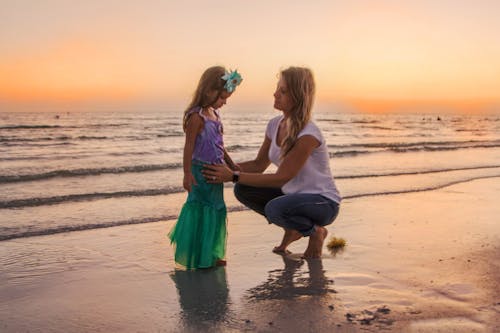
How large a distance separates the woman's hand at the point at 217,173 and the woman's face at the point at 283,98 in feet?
2.17

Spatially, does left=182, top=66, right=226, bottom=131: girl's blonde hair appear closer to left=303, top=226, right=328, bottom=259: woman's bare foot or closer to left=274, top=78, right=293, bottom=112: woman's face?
left=274, top=78, right=293, bottom=112: woman's face

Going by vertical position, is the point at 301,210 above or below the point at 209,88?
below

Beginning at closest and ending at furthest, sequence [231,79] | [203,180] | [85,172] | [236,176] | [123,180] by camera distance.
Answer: [231,79]
[236,176]
[203,180]
[123,180]
[85,172]

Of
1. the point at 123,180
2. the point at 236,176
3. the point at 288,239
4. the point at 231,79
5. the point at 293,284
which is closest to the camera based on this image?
the point at 293,284

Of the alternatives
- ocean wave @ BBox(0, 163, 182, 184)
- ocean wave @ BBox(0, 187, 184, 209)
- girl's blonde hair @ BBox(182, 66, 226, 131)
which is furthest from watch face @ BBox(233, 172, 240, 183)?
ocean wave @ BBox(0, 163, 182, 184)

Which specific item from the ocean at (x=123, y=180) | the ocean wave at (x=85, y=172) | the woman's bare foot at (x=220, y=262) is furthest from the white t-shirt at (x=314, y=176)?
the ocean wave at (x=85, y=172)

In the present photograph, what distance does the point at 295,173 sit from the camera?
180 inches

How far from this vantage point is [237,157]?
19781 mm

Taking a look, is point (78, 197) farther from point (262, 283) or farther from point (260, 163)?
point (262, 283)

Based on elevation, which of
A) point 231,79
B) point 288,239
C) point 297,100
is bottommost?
point 288,239

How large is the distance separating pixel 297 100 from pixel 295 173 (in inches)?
23.1

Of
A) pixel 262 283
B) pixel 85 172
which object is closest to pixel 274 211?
pixel 262 283

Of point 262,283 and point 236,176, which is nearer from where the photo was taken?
point 262,283

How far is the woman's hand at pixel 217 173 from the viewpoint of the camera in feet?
14.9
